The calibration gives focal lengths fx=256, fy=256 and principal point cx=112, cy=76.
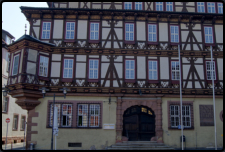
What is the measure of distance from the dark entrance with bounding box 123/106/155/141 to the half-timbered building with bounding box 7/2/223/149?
3.3 inches

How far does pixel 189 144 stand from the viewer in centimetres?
2169

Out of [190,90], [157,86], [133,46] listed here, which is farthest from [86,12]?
[190,90]

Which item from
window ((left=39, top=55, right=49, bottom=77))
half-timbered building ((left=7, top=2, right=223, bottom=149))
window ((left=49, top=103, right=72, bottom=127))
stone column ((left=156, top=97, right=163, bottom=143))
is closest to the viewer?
half-timbered building ((left=7, top=2, right=223, bottom=149))

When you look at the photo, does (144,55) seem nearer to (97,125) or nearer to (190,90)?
(190,90)

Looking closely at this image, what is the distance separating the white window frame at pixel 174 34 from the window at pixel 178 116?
6.00 metres

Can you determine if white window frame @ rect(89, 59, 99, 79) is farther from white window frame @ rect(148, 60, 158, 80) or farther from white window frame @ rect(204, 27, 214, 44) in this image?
white window frame @ rect(204, 27, 214, 44)

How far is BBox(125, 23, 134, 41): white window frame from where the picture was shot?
2316 centimetres

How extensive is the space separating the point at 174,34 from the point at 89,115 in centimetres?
1064

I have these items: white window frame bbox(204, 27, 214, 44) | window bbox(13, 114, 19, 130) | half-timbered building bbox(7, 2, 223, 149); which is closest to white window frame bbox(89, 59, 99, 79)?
half-timbered building bbox(7, 2, 223, 149)

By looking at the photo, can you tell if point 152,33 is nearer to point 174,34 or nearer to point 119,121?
point 174,34

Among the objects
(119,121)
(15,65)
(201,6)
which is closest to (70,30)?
(15,65)

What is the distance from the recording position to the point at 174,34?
2356 centimetres

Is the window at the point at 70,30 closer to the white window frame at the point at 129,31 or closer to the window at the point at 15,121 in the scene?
the white window frame at the point at 129,31

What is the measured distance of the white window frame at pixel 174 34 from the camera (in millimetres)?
23409
